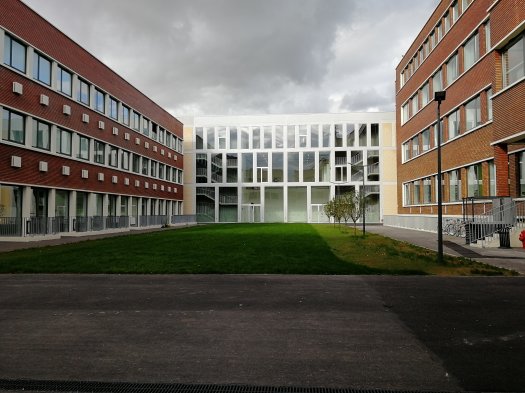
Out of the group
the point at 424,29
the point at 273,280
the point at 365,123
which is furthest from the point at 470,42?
the point at 365,123

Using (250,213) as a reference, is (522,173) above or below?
above

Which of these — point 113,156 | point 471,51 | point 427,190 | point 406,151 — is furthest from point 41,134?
point 406,151

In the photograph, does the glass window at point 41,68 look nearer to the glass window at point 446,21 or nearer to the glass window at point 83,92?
the glass window at point 83,92

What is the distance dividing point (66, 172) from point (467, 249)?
85.1ft

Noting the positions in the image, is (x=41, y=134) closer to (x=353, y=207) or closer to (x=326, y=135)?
(x=353, y=207)

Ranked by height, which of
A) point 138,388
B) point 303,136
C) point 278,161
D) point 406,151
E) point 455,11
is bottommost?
point 138,388

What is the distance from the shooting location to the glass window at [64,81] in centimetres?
2975

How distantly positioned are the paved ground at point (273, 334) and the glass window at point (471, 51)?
19719 millimetres

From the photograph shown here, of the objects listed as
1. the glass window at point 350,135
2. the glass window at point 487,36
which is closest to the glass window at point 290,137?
the glass window at point 350,135

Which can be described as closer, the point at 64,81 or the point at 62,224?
the point at 62,224

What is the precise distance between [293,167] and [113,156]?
101 feet

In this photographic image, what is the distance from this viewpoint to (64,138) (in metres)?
30.2

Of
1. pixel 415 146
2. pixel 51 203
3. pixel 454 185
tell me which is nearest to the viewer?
pixel 454 185

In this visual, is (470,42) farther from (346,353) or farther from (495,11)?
(346,353)
